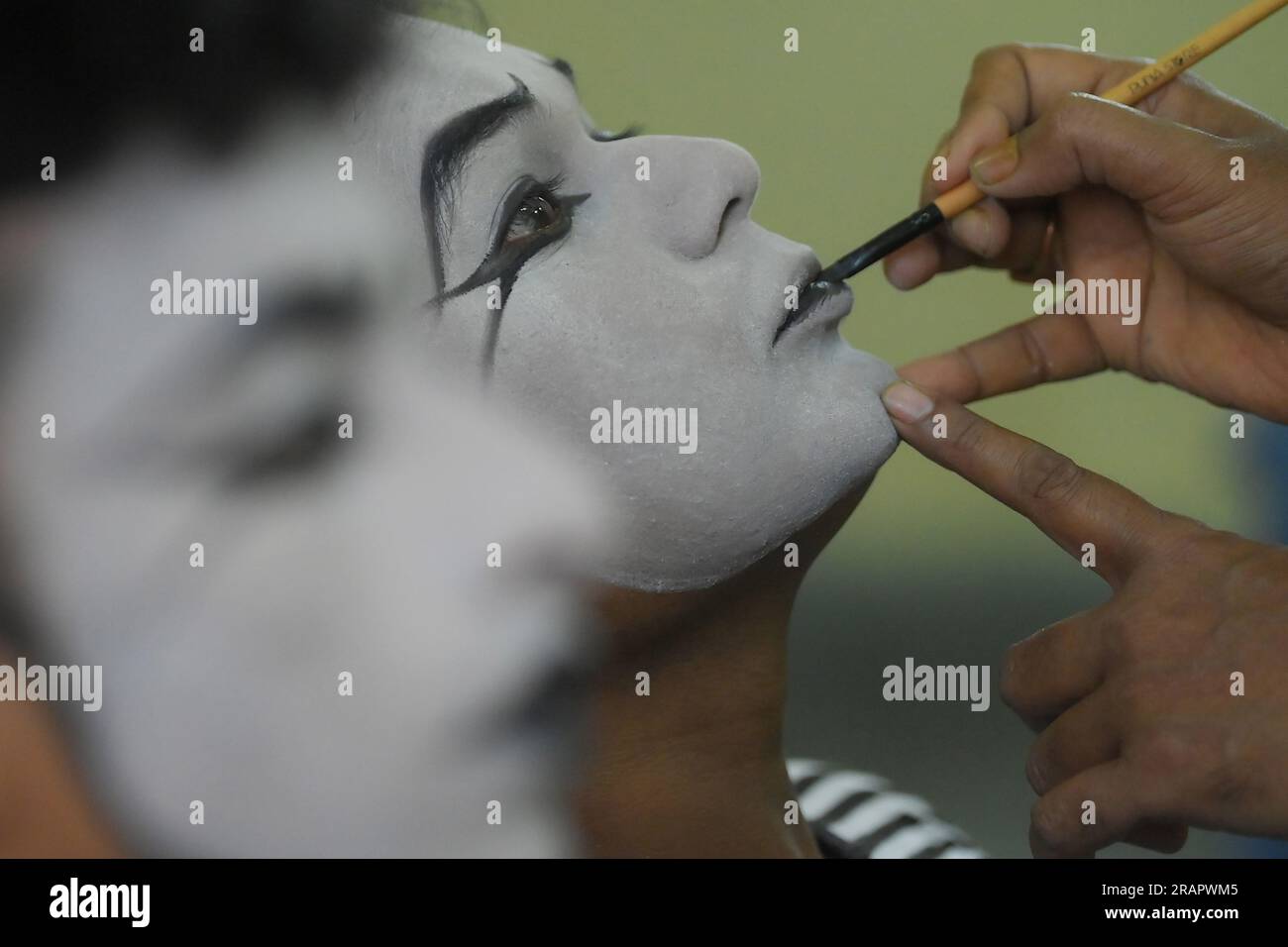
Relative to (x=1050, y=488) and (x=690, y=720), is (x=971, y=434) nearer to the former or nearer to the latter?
(x=1050, y=488)

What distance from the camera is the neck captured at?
657 mm

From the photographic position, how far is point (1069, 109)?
72 centimetres

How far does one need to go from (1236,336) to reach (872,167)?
26cm

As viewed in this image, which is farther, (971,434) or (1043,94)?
(1043,94)

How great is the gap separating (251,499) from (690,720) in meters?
0.25

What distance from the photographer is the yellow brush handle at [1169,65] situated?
719 mm

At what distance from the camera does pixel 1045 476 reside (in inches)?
27.5

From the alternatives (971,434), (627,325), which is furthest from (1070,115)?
(627,325)

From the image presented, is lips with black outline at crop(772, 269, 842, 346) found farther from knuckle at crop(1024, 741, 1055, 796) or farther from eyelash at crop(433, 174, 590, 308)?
knuckle at crop(1024, 741, 1055, 796)

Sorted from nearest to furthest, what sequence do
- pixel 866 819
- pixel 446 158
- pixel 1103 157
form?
1. pixel 446 158
2. pixel 1103 157
3. pixel 866 819

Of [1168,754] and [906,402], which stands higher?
[906,402]

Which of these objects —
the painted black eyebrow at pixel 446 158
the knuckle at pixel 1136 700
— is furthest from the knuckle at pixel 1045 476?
the painted black eyebrow at pixel 446 158

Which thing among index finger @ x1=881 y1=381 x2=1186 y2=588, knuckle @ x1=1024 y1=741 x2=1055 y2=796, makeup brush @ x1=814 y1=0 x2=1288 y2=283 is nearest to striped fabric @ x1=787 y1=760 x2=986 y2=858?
knuckle @ x1=1024 y1=741 x2=1055 y2=796

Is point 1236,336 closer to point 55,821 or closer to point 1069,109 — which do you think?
point 1069,109
